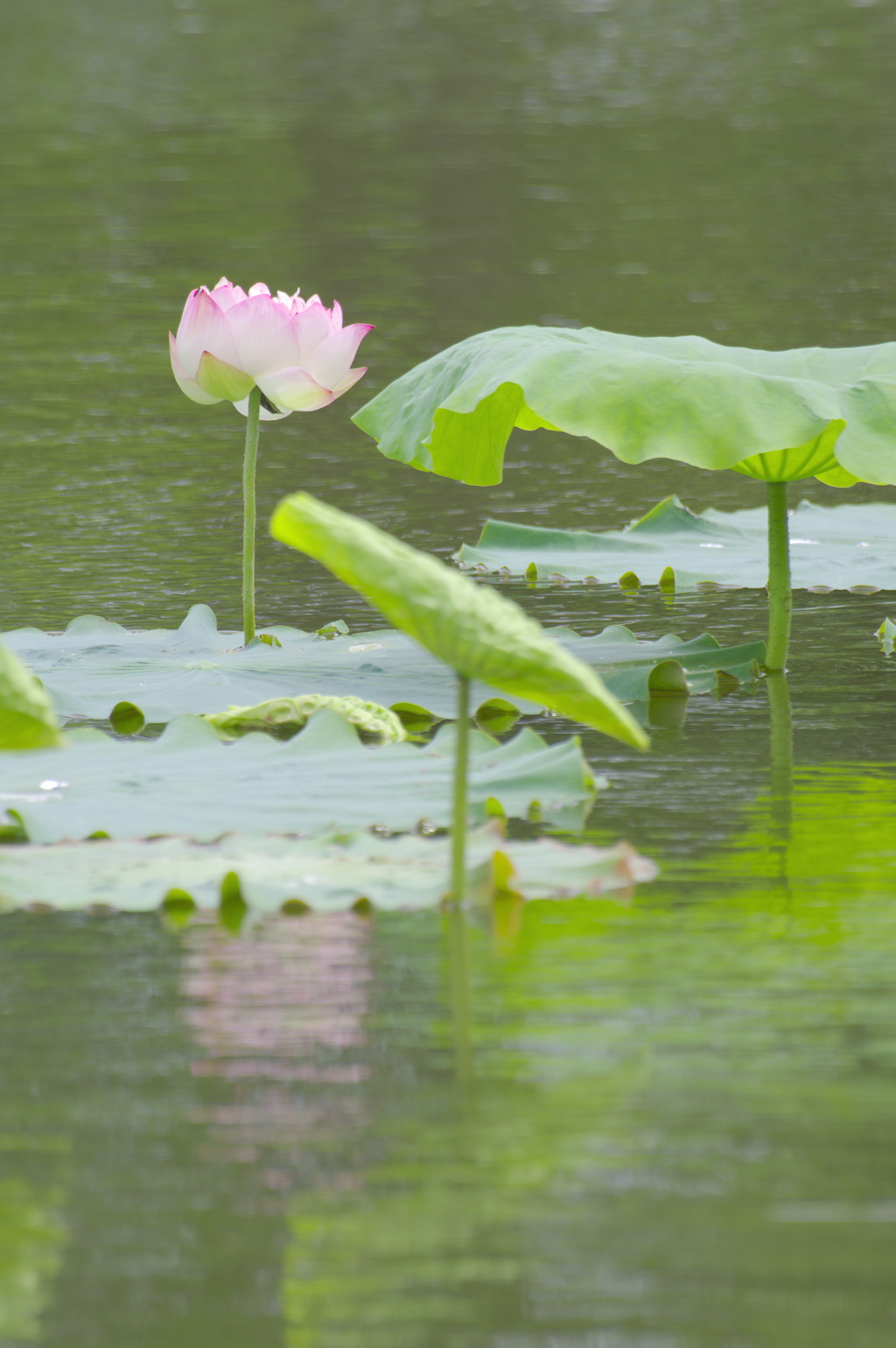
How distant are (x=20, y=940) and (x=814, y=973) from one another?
1.88ft

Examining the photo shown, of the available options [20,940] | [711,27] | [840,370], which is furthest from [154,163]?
[711,27]

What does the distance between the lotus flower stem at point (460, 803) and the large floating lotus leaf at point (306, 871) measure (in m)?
0.02

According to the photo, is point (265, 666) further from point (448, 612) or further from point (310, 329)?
point (448, 612)

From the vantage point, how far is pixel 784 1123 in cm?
99

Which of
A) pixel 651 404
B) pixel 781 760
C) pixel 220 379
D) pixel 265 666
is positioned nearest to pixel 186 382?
pixel 220 379

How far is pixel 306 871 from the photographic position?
1276mm

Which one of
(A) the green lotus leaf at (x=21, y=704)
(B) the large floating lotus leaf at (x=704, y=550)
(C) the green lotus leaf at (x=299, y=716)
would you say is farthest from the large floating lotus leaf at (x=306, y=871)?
(B) the large floating lotus leaf at (x=704, y=550)

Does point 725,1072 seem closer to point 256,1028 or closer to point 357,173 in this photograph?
point 256,1028

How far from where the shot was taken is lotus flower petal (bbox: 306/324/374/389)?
1920 mm

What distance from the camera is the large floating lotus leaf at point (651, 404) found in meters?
1.71

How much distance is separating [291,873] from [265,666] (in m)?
0.64

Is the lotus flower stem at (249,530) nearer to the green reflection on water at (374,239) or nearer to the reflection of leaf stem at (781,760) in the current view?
the green reflection on water at (374,239)

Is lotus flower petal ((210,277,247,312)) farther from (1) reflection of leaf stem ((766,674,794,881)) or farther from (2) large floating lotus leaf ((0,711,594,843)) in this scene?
(1) reflection of leaf stem ((766,674,794,881))

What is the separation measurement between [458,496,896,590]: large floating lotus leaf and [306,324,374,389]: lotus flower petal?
26.0 inches
